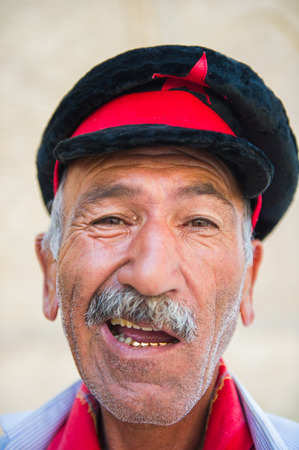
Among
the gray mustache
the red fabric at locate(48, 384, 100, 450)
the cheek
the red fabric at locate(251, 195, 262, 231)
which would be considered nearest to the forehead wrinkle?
the cheek

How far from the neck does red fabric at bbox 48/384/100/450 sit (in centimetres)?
9

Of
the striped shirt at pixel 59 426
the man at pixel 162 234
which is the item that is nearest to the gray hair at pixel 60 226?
the man at pixel 162 234

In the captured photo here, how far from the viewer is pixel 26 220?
13.7ft

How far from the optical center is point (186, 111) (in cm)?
157

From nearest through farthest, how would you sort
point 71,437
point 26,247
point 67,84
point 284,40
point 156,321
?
1. point 156,321
2. point 71,437
3. point 26,247
4. point 67,84
5. point 284,40

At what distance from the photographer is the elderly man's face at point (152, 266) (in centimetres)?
142

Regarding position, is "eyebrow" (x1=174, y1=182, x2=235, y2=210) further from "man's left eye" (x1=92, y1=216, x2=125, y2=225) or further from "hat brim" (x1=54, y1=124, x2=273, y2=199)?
"man's left eye" (x1=92, y1=216, x2=125, y2=225)

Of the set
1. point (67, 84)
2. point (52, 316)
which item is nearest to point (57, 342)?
point (52, 316)

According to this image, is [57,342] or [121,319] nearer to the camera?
[121,319]

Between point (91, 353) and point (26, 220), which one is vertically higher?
point (26, 220)

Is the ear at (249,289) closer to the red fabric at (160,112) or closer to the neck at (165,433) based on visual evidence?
the neck at (165,433)

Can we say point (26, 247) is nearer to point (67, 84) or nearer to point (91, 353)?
point (67, 84)

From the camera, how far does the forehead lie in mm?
1552

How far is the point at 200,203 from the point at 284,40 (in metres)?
5.22
